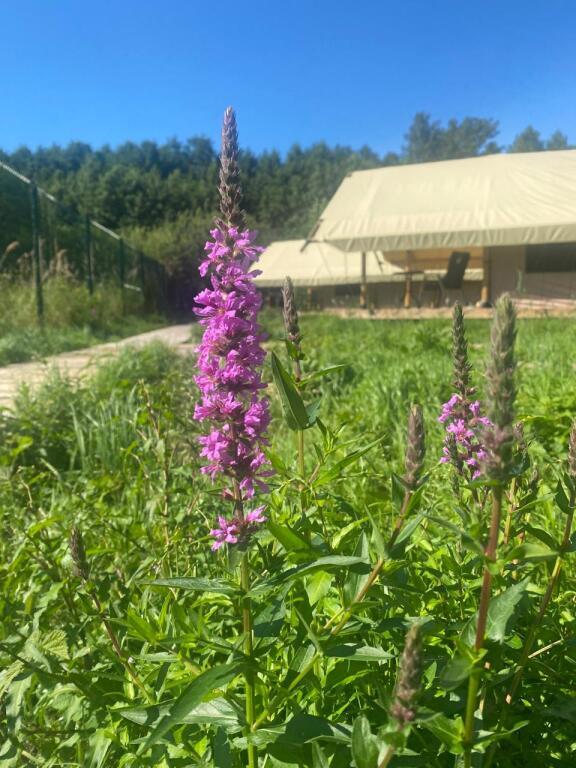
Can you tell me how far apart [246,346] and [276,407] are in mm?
3620

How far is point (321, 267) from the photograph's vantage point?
73.2ft

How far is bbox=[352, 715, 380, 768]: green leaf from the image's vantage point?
2.71 feet

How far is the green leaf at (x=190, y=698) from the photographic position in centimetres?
83

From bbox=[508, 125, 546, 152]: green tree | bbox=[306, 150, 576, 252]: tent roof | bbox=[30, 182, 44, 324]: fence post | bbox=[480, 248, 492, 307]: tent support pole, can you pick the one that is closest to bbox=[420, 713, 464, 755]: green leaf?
bbox=[30, 182, 44, 324]: fence post

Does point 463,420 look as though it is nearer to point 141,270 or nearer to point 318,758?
point 318,758

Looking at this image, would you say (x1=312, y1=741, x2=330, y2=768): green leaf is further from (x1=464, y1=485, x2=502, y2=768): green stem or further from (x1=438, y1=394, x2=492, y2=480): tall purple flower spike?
(x1=438, y1=394, x2=492, y2=480): tall purple flower spike

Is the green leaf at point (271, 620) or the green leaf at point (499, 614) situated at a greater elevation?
the green leaf at point (499, 614)

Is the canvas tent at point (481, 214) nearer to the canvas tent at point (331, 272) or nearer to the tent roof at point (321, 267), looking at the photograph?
the canvas tent at point (331, 272)

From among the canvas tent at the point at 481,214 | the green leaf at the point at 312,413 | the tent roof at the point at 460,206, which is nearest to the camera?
the green leaf at the point at 312,413


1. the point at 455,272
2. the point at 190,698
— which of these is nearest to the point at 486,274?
the point at 455,272

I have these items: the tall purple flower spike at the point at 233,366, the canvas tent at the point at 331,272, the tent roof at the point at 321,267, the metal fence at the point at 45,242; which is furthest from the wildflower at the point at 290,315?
the tent roof at the point at 321,267

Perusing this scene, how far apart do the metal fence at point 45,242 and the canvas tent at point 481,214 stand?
6214 millimetres

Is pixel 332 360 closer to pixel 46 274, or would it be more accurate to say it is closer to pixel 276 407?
pixel 276 407

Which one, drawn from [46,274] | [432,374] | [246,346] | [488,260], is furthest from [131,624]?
[488,260]
